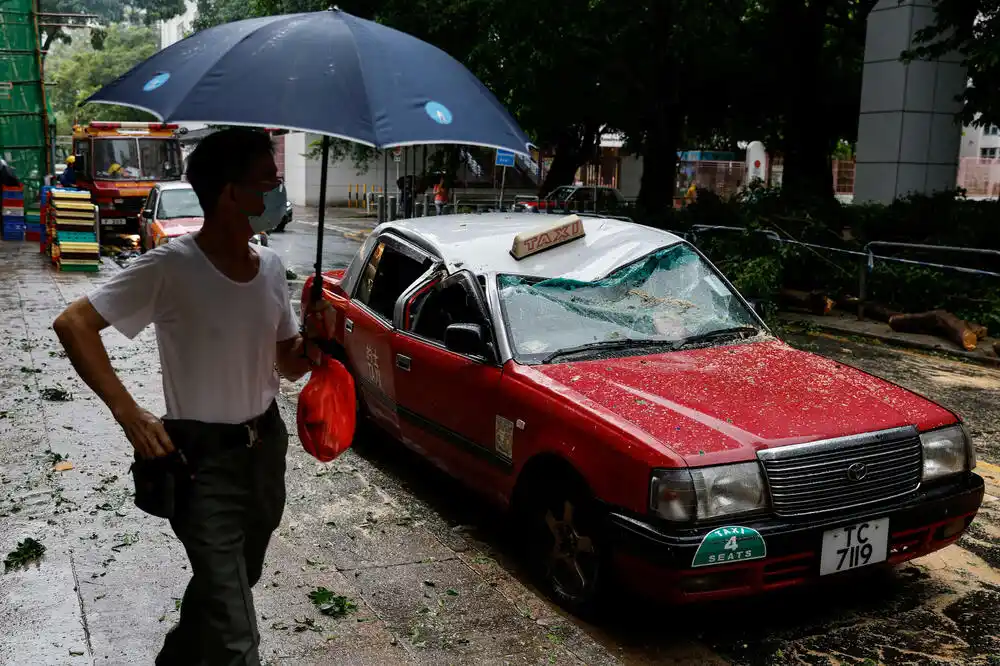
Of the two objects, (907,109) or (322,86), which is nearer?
(322,86)

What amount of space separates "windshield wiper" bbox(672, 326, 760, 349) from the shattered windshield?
0.01m

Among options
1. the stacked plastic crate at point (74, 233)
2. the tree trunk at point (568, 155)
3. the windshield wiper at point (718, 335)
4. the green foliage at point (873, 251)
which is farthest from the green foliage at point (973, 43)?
the tree trunk at point (568, 155)

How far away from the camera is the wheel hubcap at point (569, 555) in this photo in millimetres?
4070

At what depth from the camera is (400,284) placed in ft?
20.1

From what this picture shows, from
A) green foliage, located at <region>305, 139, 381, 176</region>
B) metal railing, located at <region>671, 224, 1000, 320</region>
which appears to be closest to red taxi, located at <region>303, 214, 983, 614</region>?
metal railing, located at <region>671, 224, 1000, 320</region>

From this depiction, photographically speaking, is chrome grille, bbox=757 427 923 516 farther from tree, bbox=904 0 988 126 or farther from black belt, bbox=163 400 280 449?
tree, bbox=904 0 988 126

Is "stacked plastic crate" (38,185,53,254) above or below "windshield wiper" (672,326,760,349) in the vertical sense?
below

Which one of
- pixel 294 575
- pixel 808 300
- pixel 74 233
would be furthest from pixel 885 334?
pixel 74 233

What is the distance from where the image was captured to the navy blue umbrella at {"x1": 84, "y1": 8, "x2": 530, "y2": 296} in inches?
128

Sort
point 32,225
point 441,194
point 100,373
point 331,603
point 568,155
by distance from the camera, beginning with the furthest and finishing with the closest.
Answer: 1. point 568,155
2. point 441,194
3. point 32,225
4. point 331,603
5. point 100,373

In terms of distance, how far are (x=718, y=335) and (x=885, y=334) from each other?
284 inches

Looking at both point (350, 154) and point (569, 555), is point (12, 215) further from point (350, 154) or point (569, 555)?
point (350, 154)

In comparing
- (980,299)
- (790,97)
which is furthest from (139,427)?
(790,97)

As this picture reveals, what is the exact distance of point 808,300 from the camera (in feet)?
42.8
